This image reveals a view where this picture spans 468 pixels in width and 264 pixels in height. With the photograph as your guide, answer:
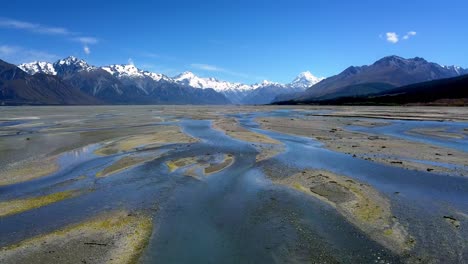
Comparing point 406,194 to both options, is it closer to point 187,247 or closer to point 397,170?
point 397,170

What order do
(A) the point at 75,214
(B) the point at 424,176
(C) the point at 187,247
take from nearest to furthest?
(C) the point at 187,247 < (A) the point at 75,214 < (B) the point at 424,176

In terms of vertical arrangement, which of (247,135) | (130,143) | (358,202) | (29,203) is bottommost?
(247,135)

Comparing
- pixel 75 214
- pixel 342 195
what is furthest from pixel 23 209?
pixel 342 195

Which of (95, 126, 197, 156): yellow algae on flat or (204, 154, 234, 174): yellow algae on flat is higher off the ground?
(204, 154, 234, 174): yellow algae on flat

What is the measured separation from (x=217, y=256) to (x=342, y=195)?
8720mm

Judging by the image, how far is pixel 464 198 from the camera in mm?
17297

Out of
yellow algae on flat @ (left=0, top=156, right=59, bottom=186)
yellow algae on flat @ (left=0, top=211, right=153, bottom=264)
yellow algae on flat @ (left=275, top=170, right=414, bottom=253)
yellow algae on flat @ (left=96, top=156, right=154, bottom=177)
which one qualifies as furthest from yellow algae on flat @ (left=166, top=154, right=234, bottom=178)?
yellow algae on flat @ (left=0, top=211, right=153, bottom=264)

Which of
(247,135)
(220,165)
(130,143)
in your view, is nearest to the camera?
(220,165)

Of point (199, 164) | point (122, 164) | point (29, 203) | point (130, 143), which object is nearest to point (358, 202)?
point (199, 164)

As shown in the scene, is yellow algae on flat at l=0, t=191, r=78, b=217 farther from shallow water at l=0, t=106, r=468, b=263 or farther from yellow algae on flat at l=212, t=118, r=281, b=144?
yellow algae on flat at l=212, t=118, r=281, b=144

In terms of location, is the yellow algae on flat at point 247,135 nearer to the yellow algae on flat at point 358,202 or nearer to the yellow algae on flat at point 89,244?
the yellow algae on flat at point 358,202

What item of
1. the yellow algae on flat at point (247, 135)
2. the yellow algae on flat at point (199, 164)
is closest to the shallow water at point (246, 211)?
the yellow algae on flat at point (199, 164)

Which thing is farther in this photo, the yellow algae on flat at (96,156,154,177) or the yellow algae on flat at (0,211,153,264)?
the yellow algae on flat at (96,156,154,177)

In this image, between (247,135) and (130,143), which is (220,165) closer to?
(130,143)
